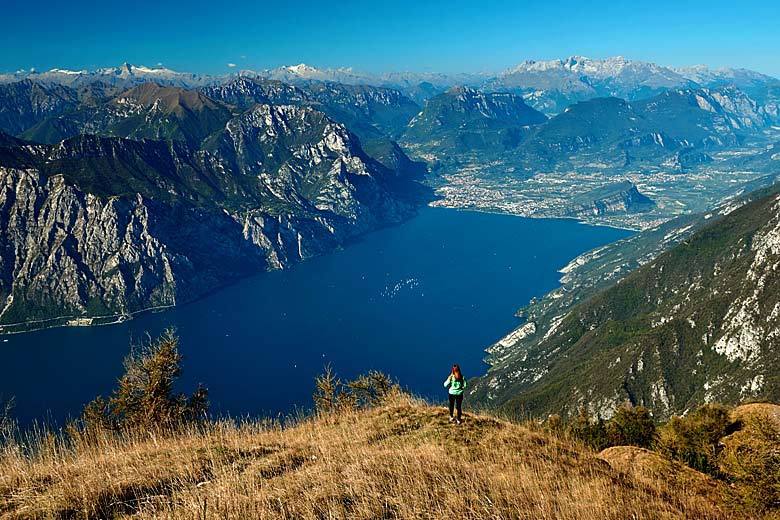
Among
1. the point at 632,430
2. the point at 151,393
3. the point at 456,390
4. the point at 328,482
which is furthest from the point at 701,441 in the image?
the point at 151,393

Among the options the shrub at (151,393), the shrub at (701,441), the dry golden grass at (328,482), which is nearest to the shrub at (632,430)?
the shrub at (701,441)

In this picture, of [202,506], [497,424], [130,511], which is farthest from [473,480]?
[497,424]

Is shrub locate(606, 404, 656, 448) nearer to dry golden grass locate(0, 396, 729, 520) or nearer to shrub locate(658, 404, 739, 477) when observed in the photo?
shrub locate(658, 404, 739, 477)

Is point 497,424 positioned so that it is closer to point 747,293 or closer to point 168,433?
point 168,433

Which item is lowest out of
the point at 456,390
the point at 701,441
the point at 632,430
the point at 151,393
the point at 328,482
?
the point at 632,430

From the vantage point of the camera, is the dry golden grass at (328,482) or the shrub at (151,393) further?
the shrub at (151,393)

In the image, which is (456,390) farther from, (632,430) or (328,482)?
(632,430)

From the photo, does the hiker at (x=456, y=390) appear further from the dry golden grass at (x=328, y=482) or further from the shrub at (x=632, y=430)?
the shrub at (x=632, y=430)
